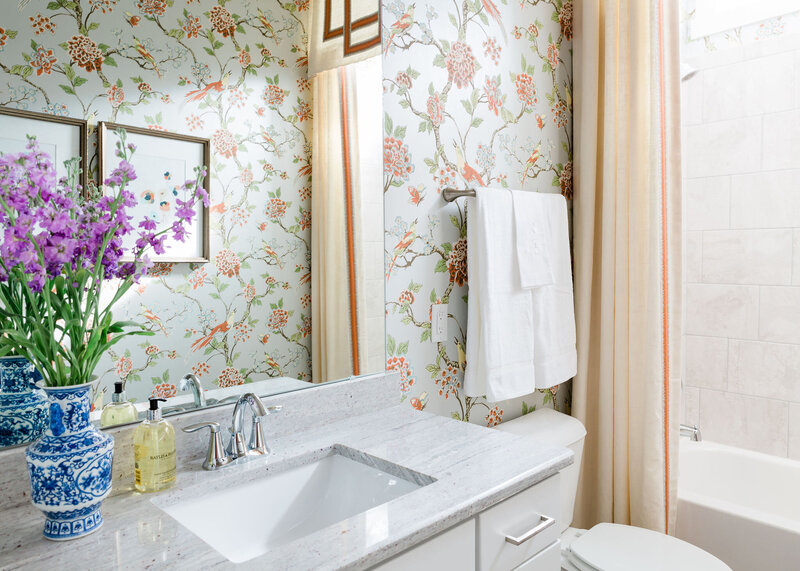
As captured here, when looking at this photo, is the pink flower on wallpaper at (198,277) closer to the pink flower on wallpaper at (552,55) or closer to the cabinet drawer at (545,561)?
the cabinet drawer at (545,561)

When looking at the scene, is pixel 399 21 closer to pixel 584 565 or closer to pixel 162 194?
pixel 162 194

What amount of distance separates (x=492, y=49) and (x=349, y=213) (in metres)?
0.85

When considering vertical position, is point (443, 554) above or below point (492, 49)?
below

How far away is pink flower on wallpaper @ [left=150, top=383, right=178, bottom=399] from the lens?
43.7 inches

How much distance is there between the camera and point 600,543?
166 centimetres

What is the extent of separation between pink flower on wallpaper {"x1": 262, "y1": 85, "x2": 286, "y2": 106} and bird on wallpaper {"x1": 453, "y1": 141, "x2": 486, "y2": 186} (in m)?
0.65

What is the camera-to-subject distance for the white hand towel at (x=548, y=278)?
1794 mm

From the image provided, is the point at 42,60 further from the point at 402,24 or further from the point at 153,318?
the point at 402,24

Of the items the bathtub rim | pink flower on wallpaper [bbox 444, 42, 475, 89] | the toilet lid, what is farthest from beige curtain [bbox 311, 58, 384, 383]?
the bathtub rim

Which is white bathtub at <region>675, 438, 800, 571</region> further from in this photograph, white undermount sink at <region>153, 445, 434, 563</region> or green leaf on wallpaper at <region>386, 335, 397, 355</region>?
white undermount sink at <region>153, 445, 434, 563</region>

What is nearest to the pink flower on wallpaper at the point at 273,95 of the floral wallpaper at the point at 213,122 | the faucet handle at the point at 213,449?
the floral wallpaper at the point at 213,122

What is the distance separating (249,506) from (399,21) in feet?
4.22

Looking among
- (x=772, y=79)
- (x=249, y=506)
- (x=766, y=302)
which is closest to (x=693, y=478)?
(x=766, y=302)

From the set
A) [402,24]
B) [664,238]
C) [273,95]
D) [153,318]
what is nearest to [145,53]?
[273,95]
